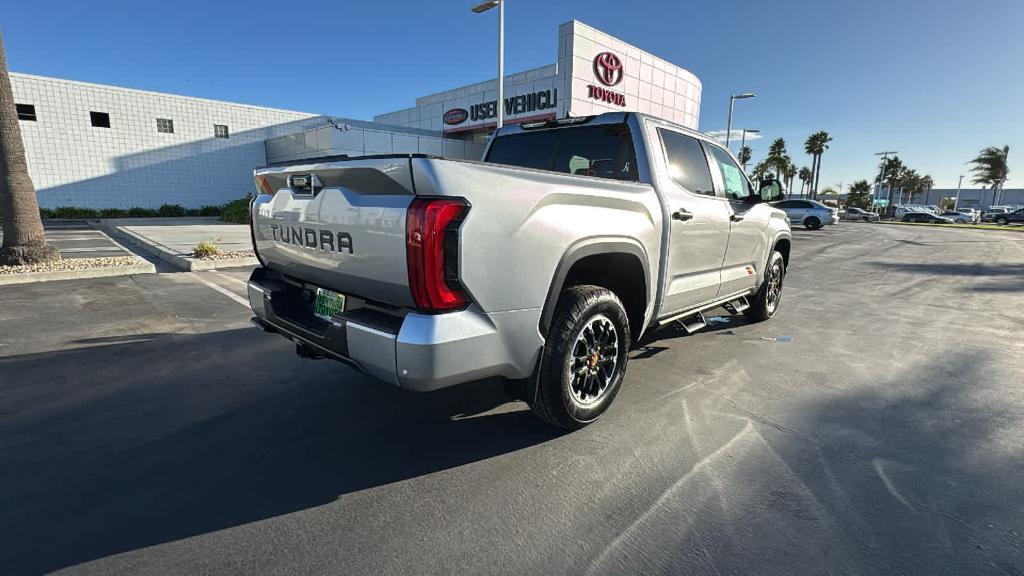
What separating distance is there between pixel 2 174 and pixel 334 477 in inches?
351

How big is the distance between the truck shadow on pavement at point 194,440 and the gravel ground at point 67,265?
4.54 meters

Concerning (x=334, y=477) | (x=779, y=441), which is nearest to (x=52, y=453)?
(x=334, y=477)

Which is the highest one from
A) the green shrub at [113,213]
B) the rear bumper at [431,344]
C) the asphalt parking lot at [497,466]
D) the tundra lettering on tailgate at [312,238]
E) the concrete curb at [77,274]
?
the tundra lettering on tailgate at [312,238]

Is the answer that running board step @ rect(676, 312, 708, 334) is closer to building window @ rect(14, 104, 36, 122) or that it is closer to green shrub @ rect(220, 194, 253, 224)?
green shrub @ rect(220, 194, 253, 224)

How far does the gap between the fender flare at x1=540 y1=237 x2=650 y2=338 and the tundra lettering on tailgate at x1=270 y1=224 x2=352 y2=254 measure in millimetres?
1073

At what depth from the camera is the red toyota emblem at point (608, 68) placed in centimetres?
2117

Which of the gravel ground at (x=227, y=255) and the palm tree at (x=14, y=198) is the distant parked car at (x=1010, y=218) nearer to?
the gravel ground at (x=227, y=255)

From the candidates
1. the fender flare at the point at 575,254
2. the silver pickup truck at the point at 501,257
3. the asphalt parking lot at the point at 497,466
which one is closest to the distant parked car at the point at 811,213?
the asphalt parking lot at the point at 497,466

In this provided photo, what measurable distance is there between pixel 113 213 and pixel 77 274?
2064 centimetres

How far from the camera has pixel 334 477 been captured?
259 cm

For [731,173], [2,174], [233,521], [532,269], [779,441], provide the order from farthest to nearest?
[2,174], [731,173], [779,441], [532,269], [233,521]

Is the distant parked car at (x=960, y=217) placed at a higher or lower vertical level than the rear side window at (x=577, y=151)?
lower

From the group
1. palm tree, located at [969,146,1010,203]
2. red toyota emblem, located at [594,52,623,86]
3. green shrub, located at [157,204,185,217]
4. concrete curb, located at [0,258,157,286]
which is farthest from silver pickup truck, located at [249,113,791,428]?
palm tree, located at [969,146,1010,203]

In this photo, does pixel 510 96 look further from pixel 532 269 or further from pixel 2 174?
pixel 532 269
